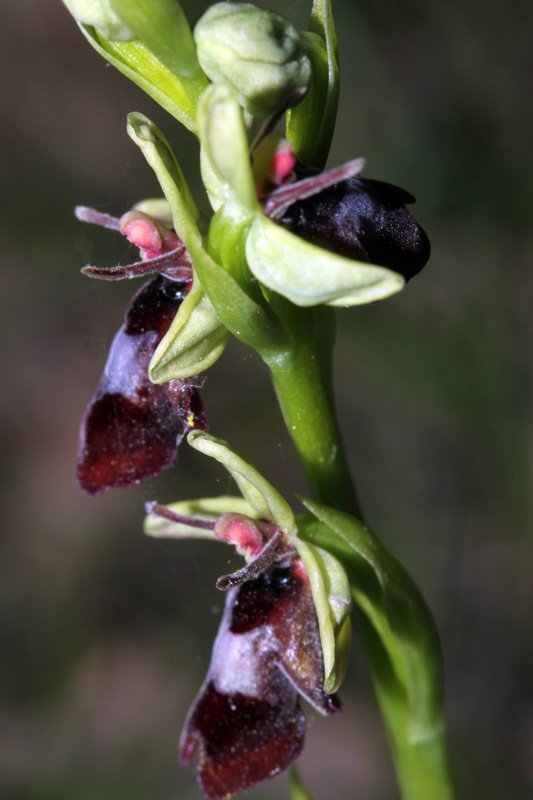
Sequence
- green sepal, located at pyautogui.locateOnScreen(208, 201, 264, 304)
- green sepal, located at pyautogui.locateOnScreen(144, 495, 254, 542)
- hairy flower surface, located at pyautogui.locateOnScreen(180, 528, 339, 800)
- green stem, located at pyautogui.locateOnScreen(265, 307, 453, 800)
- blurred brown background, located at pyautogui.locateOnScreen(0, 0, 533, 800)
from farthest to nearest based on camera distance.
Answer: blurred brown background, located at pyautogui.locateOnScreen(0, 0, 533, 800) → green sepal, located at pyautogui.locateOnScreen(144, 495, 254, 542) → hairy flower surface, located at pyautogui.locateOnScreen(180, 528, 339, 800) → green stem, located at pyautogui.locateOnScreen(265, 307, 453, 800) → green sepal, located at pyautogui.locateOnScreen(208, 201, 264, 304)

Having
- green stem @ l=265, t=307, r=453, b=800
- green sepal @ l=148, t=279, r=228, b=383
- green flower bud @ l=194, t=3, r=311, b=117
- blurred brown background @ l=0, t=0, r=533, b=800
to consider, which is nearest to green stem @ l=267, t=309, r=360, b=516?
green stem @ l=265, t=307, r=453, b=800

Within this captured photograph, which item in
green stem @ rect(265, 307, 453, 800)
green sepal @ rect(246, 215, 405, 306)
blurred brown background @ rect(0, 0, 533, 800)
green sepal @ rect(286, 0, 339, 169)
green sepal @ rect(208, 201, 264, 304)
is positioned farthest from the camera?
blurred brown background @ rect(0, 0, 533, 800)

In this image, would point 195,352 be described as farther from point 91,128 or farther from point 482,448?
point 91,128

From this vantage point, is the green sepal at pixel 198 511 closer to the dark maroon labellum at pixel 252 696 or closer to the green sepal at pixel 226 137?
the dark maroon labellum at pixel 252 696

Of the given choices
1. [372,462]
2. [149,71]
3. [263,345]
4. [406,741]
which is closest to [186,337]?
[263,345]

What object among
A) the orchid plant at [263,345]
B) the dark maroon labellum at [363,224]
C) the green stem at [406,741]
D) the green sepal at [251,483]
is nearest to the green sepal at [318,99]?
the orchid plant at [263,345]

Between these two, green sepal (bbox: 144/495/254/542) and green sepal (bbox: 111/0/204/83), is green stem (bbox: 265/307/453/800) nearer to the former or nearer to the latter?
green sepal (bbox: 144/495/254/542)

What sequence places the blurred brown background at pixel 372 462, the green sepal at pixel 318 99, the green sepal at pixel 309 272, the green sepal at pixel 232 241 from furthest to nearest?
the blurred brown background at pixel 372 462 → the green sepal at pixel 318 99 → the green sepal at pixel 232 241 → the green sepal at pixel 309 272

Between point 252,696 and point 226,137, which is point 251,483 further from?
point 226,137
